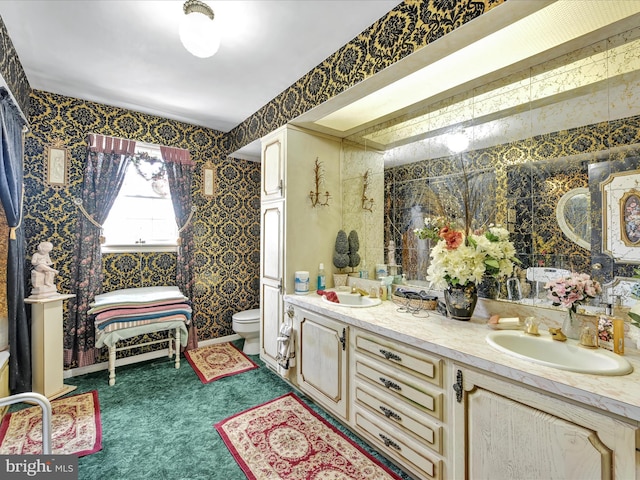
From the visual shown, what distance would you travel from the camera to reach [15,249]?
7.31ft

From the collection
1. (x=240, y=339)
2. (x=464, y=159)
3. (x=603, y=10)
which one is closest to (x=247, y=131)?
(x=464, y=159)

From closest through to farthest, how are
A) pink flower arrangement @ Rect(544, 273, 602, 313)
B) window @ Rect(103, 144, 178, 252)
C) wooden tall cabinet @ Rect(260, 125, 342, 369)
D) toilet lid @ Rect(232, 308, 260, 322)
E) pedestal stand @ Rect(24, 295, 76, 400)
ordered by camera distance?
1. pink flower arrangement @ Rect(544, 273, 602, 313)
2. pedestal stand @ Rect(24, 295, 76, 400)
3. wooden tall cabinet @ Rect(260, 125, 342, 369)
4. window @ Rect(103, 144, 178, 252)
5. toilet lid @ Rect(232, 308, 260, 322)

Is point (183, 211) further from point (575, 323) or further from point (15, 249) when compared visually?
point (575, 323)

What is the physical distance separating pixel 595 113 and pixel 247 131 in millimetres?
2897

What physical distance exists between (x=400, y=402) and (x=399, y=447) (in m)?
0.25

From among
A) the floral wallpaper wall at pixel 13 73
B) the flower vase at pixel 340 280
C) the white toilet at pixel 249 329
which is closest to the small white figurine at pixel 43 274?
the floral wallpaper wall at pixel 13 73

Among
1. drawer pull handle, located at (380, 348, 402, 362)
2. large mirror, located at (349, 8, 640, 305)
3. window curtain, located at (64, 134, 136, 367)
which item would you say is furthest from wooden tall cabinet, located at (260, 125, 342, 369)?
window curtain, located at (64, 134, 136, 367)

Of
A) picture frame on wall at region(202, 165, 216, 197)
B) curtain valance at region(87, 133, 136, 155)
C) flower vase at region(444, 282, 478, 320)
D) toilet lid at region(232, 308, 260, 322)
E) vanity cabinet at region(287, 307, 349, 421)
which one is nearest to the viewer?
flower vase at region(444, 282, 478, 320)

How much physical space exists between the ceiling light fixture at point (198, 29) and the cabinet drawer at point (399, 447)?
7.68ft

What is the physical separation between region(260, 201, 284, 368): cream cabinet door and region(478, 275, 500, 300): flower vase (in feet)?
5.15

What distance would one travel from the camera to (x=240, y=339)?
3773mm

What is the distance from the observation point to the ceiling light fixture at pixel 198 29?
1.53 m

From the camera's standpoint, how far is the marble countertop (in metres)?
0.95

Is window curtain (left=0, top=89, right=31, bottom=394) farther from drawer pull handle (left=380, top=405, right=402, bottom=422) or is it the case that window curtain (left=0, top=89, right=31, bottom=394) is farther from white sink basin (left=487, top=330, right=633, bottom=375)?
white sink basin (left=487, top=330, right=633, bottom=375)
